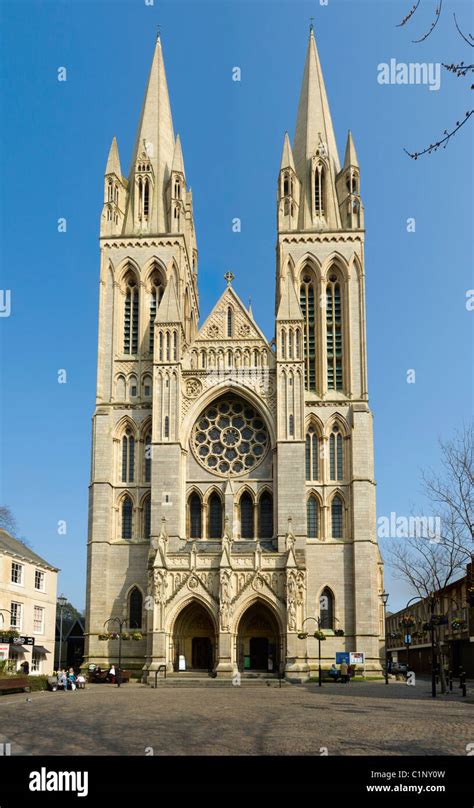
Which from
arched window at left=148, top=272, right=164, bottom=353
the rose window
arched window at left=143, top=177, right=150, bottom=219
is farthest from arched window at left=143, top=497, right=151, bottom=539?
arched window at left=143, top=177, right=150, bottom=219

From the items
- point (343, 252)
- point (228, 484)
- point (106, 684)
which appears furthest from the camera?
point (343, 252)

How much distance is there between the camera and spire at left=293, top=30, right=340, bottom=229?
194 feet

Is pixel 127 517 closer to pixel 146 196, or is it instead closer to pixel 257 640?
pixel 257 640

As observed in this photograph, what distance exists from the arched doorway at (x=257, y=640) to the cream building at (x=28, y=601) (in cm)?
1107

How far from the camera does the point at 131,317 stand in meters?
57.8

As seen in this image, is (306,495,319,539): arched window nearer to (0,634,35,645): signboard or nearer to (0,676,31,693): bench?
(0,634,35,645): signboard

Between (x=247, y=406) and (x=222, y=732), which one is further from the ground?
(x=247, y=406)

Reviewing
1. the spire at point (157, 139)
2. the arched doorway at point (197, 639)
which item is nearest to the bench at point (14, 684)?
the arched doorway at point (197, 639)

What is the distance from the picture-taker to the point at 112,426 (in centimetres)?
5478

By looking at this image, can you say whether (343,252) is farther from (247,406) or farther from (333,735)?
(333,735)

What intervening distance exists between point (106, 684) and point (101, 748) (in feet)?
105

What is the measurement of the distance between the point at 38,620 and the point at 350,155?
35.3m
